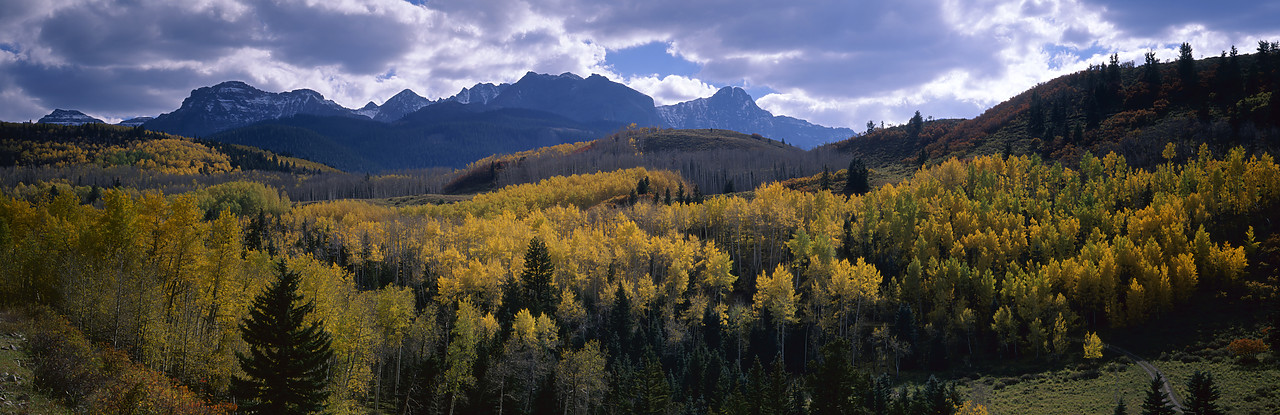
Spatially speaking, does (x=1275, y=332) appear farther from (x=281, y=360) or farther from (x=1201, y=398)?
(x=281, y=360)

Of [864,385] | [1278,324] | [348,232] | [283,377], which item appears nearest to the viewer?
[283,377]

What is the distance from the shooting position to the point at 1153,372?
211ft

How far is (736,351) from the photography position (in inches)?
3049

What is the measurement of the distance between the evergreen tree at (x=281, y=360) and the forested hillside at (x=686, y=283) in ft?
22.3

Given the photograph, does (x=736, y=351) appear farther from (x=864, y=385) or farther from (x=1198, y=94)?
(x=1198, y=94)

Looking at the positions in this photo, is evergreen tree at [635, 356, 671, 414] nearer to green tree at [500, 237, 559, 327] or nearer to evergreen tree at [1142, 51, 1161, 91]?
green tree at [500, 237, 559, 327]

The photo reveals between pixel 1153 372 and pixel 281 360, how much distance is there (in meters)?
78.6

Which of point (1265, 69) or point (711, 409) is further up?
point (1265, 69)

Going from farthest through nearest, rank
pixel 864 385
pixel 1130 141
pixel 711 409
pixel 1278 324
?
Answer: pixel 1130 141, pixel 1278 324, pixel 711 409, pixel 864 385

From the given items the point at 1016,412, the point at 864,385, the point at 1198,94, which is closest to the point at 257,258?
the point at 864,385

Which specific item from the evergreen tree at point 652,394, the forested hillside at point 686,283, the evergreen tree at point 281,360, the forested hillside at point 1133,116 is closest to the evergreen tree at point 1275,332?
the forested hillside at point 686,283

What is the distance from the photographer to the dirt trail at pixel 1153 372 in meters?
56.7

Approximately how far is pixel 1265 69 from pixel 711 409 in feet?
529

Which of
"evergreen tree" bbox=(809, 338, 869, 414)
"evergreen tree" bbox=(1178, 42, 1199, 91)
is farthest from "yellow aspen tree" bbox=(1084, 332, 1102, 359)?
"evergreen tree" bbox=(1178, 42, 1199, 91)
